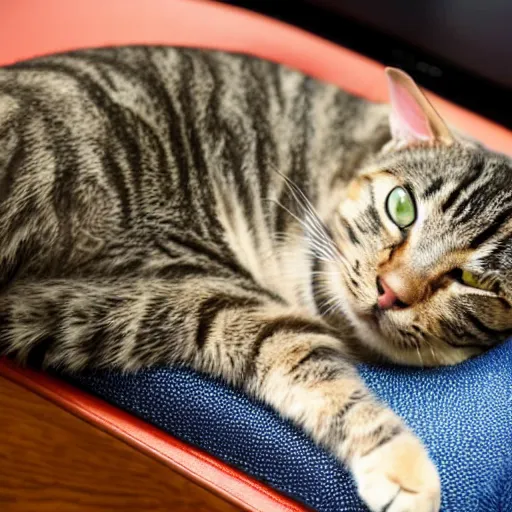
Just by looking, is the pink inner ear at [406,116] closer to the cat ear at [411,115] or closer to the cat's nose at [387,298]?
the cat ear at [411,115]

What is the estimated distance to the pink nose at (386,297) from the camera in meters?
0.89

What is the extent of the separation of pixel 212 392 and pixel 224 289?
0.54 ft

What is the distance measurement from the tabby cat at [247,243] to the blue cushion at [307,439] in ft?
0.08

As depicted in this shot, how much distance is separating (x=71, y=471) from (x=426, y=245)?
553mm

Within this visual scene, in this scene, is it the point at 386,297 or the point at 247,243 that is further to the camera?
the point at 247,243

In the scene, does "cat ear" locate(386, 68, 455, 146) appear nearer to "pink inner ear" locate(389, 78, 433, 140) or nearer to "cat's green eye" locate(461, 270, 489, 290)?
"pink inner ear" locate(389, 78, 433, 140)

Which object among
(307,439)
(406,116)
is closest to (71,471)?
(307,439)

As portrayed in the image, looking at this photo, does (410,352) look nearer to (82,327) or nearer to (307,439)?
(307,439)

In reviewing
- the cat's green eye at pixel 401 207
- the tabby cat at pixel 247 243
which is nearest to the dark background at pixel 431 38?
the tabby cat at pixel 247 243

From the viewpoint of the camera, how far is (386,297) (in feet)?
2.93

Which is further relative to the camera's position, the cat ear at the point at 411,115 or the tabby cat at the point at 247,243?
the cat ear at the point at 411,115

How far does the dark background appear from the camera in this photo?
1653 mm

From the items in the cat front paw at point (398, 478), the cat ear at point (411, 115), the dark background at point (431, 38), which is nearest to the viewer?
the cat front paw at point (398, 478)

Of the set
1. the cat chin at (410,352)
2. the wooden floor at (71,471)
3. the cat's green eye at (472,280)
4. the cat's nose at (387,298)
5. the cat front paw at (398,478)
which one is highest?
the cat's green eye at (472,280)
